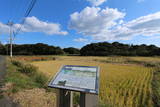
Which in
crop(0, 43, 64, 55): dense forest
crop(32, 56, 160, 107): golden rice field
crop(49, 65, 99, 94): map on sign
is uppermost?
crop(0, 43, 64, 55): dense forest

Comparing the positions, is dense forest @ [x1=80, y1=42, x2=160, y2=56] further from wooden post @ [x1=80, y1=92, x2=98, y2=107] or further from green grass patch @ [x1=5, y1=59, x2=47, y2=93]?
wooden post @ [x1=80, y1=92, x2=98, y2=107]

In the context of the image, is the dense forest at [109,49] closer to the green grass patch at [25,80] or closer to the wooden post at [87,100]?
the green grass patch at [25,80]

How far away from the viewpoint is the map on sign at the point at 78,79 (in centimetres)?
168

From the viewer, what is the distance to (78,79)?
1.86 metres

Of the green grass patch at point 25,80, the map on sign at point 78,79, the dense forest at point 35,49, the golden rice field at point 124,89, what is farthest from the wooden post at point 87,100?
the dense forest at point 35,49

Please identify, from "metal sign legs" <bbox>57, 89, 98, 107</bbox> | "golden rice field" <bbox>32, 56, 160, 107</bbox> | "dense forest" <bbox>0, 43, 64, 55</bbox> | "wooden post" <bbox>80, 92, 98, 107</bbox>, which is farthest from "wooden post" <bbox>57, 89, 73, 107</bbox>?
"dense forest" <bbox>0, 43, 64, 55</bbox>

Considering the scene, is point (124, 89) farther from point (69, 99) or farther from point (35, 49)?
point (35, 49)

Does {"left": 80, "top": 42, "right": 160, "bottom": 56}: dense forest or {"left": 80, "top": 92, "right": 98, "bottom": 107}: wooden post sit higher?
{"left": 80, "top": 42, "right": 160, "bottom": 56}: dense forest

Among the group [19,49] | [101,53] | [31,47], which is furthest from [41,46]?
[101,53]

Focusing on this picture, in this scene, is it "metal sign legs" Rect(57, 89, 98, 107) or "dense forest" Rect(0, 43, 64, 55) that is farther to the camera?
"dense forest" Rect(0, 43, 64, 55)

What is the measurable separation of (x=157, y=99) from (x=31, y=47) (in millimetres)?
64316

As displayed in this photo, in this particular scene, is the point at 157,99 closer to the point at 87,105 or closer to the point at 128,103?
the point at 128,103

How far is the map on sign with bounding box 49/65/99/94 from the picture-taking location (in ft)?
5.53

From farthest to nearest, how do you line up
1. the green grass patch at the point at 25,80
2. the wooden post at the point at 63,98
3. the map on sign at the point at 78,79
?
1. the green grass patch at the point at 25,80
2. the wooden post at the point at 63,98
3. the map on sign at the point at 78,79
